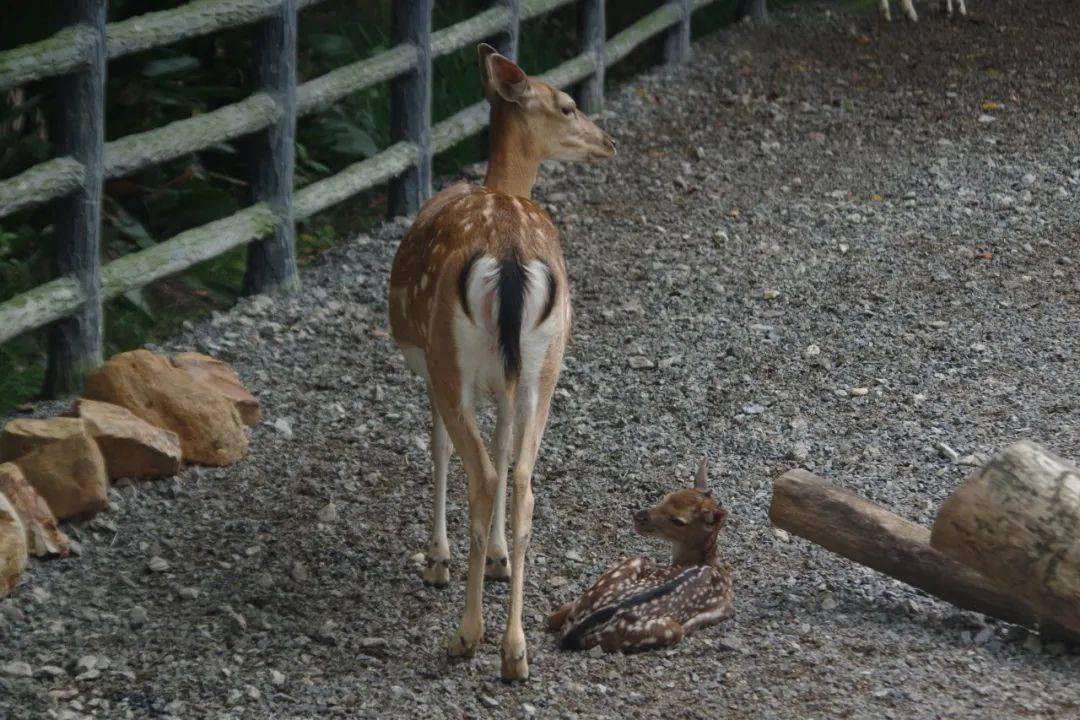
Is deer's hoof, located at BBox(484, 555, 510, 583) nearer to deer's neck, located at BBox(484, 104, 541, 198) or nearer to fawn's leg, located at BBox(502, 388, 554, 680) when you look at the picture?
fawn's leg, located at BBox(502, 388, 554, 680)

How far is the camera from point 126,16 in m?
7.73

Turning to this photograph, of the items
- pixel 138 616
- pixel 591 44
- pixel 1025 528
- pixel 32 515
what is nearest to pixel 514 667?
pixel 138 616

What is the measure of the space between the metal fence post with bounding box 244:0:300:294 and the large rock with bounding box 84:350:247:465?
1524 millimetres

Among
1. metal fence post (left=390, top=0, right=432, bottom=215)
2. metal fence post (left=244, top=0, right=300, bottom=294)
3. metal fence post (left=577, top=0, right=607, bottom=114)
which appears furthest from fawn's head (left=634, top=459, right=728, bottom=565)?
metal fence post (left=577, top=0, right=607, bottom=114)

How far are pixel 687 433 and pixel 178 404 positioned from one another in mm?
1784

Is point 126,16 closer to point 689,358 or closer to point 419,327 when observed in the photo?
point 689,358

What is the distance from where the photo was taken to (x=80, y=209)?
235 inches

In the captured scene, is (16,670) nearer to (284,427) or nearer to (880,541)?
(284,427)

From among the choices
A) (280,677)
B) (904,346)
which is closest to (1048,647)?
(280,677)

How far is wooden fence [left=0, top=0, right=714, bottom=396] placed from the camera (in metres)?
5.85

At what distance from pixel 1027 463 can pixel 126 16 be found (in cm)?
512

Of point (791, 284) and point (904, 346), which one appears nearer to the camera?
point (904, 346)

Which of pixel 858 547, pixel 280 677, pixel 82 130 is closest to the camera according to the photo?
pixel 280 677

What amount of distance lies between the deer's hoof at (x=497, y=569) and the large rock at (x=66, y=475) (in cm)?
122
